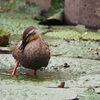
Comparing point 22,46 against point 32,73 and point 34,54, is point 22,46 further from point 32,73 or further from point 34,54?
point 32,73

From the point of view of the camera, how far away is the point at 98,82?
19.5 ft

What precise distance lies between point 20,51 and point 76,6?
17.6 ft

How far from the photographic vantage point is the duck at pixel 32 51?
6.14m

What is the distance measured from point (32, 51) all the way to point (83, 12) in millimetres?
5237

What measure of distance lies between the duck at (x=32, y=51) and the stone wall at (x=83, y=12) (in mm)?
4704

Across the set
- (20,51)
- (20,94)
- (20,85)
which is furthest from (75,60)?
(20,94)

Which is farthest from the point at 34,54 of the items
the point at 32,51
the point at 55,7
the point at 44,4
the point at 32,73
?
the point at 44,4

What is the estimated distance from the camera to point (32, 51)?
241 inches

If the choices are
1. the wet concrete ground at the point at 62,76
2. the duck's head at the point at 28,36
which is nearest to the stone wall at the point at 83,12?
the wet concrete ground at the point at 62,76

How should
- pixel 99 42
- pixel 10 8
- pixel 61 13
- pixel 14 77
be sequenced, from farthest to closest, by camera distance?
pixel 10 8, pixel 61 13, pixel 99 42, pixel 14 77

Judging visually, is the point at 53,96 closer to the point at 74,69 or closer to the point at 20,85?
the point at 20,85

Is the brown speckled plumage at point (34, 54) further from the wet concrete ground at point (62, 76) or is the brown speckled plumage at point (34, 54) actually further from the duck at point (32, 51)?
the wet concrete ground at point (62, 76)

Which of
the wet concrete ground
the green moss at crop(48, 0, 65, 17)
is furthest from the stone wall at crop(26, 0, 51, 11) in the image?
the wet concrete ground

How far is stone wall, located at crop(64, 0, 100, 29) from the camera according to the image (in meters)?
10.9
